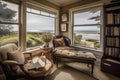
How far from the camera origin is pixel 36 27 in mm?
3688

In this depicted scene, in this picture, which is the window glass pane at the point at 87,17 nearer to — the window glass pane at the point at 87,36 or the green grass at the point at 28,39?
the window glass pane at the point at 87,36

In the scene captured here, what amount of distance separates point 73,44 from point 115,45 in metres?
1.92

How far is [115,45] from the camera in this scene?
9.23 feet

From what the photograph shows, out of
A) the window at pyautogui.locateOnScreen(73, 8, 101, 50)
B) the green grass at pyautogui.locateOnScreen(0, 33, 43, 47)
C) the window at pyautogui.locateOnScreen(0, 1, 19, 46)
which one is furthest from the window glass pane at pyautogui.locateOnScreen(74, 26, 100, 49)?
the window at pyautogui.locateOnScreen(0, 1, 19, 46)

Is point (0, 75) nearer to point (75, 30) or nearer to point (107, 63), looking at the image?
point (107, 63)

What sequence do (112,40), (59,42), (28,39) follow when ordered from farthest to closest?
(59,42) → (28,39) → (112,40)

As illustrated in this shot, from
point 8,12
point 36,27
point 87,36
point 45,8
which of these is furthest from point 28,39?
point 87,36

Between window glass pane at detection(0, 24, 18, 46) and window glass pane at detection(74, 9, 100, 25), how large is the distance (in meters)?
2.57

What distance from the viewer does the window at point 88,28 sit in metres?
3.61

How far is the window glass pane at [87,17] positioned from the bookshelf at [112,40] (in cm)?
58

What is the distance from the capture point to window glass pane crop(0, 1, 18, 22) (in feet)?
8.56

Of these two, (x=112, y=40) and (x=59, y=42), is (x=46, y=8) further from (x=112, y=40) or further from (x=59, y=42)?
(x=112, y=40)

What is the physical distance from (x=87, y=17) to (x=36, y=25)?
6.80 feet

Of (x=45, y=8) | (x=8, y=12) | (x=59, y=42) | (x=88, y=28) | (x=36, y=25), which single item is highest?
(x=45, y=8)
